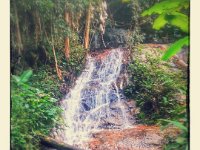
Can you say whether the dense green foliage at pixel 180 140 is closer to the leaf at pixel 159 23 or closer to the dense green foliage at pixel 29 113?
the leaf at pixel 159 23

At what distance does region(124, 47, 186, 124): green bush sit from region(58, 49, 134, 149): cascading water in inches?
4.0

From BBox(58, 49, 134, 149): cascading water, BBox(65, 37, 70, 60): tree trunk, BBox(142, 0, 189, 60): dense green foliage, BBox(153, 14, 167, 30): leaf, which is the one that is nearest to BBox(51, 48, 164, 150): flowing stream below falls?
BBox(58, 49, 134, 149): cascading water

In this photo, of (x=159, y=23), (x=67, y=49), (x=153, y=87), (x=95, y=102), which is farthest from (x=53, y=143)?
(x=159, y=23)

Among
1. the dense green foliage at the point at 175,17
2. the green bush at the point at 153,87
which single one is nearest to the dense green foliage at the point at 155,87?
the green bush at the point at 153,87

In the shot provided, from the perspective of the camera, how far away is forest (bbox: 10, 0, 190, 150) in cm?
213

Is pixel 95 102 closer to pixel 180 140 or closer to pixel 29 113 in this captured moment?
pixel 29 113

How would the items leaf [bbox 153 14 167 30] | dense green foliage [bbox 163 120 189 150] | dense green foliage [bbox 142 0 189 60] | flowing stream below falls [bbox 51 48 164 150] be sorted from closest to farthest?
dense green foliage [bbox 142 0 189 60], dense green foliage [bbox 163 120 189 150], leaf [bbox 153 14 167 30], flowing stream below falls [bbox 51 48 164 150]

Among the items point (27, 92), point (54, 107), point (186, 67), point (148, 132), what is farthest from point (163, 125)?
point (27, 92)

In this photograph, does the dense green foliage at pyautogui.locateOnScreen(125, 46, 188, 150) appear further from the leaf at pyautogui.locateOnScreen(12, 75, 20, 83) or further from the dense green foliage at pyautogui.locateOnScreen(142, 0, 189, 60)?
the leaf at pyautogui.locateOnScreen(12, 75, 20, 83)

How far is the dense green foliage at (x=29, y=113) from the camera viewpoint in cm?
210

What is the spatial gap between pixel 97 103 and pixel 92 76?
0.20 m

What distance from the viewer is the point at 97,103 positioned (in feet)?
7.23

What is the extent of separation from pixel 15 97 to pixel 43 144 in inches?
14.4

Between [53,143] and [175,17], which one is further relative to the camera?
[53,143]
